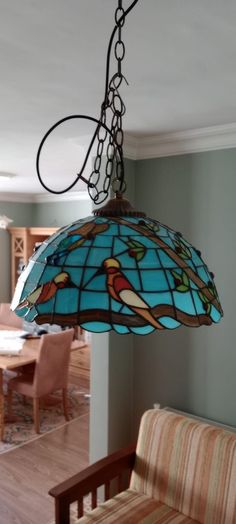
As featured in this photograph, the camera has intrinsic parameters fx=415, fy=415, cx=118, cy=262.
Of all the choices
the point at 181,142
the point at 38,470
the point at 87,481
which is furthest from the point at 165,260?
the point at 38,470

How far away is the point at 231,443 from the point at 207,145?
175 cm

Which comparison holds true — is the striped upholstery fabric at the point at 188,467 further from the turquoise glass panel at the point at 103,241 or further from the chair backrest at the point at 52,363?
the turquoise glass panel at the point at 103,241

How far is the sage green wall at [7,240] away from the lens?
21.4ft

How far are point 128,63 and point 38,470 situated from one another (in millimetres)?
3246

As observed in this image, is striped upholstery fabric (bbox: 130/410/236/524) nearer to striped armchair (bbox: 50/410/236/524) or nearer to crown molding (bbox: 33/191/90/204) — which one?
striped armchair (bbox: 50/410/236/524)

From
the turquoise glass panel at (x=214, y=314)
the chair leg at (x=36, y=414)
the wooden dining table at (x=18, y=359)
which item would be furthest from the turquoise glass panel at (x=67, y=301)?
the chair leg at (x=36, y=414)

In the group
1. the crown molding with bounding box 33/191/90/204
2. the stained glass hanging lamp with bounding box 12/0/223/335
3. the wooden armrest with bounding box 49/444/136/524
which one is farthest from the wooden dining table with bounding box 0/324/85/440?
the stained glass hanging lamp with bounding box 12/0/223/335

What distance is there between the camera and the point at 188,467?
89.0 inches

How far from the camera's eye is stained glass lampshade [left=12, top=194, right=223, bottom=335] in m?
0.66

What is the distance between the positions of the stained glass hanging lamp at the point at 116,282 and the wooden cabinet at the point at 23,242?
5.35 meters

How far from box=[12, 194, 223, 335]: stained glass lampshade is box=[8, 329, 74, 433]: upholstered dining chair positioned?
133 inches

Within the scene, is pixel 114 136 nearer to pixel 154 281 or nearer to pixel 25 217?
pixel 154 281

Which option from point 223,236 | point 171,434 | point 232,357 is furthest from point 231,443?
point 223,236

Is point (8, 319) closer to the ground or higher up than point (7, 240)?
closer to the ground
